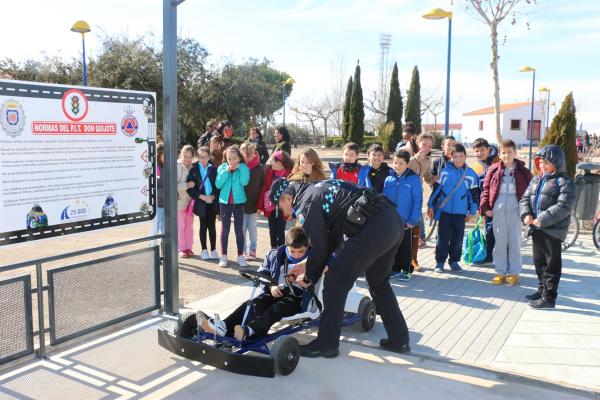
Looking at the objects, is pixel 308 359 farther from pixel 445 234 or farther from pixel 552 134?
pixel 552 134

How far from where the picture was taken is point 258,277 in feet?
15.0

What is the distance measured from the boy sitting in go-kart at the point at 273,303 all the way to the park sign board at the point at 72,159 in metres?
1.36

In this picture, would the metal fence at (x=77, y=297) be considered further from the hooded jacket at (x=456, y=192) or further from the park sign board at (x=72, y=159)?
the hooded jacket at (x=456, y=192)

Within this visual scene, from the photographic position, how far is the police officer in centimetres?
417

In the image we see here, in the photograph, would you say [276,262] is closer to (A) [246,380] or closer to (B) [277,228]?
(A) [246,380]

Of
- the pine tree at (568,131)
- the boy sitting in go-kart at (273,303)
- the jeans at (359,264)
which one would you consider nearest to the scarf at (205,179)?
the boy sitting in go-kart at (273,303)

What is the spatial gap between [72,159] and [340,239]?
227 centimetres

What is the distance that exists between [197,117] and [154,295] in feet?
83.1

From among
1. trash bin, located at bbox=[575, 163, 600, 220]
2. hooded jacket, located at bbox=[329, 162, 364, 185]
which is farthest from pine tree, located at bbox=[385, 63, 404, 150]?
hooded jacket, located at bbox=[329, 162, 364, 185]

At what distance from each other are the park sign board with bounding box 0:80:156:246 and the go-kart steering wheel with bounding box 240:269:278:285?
1348mm

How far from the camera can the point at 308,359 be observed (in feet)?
14.9

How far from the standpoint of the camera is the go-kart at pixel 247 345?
4.07m

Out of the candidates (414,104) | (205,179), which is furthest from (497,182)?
(414,104)

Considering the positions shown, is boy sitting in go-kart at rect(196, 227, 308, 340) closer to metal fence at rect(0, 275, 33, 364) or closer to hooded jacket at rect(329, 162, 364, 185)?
metal fence at rect(0, 275, 33, 364)
